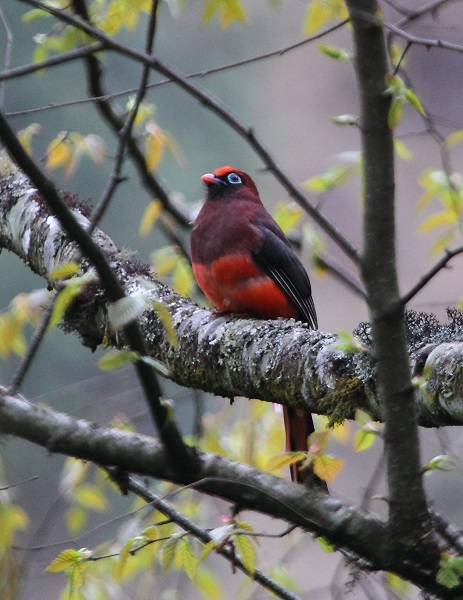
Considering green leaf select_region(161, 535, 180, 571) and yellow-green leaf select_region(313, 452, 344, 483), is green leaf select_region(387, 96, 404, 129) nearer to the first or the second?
yellow-green leaf select_region(313, 452, 344, 483)

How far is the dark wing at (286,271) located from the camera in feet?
13.6

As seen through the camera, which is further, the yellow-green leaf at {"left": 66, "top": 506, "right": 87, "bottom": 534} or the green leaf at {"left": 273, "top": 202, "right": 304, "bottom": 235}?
the yellow-green leaf at {"left": 66, "top": 506, "right": 87, "bottom": 534}

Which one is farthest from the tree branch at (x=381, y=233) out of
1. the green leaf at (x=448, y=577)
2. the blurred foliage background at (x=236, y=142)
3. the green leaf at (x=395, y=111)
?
the blurred foliage background at (x=236, y=142)

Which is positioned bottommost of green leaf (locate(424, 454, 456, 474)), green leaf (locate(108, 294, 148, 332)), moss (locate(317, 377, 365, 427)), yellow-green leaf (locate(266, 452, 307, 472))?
green leaf (locate(424, 454, 456, 474))

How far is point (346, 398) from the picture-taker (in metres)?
2.38

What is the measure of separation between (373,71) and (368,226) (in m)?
0.35

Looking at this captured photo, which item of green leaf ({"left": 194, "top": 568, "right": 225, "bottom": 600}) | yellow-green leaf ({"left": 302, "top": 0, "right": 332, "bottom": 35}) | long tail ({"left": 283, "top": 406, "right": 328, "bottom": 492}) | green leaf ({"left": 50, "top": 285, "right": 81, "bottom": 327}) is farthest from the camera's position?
long tail ({"left": 283, "top": 406, "right": 328, "bottom": 492})

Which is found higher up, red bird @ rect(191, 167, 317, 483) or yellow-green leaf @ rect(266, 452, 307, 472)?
red bird @ rect(191, 167, 317, 483)

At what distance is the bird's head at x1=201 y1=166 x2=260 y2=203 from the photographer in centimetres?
480

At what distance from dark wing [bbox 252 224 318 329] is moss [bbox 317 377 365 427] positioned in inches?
68.4

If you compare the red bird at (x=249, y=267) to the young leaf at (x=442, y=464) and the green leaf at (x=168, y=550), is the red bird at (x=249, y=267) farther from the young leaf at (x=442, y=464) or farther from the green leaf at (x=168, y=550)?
the young leaf at (x=442, y=464)

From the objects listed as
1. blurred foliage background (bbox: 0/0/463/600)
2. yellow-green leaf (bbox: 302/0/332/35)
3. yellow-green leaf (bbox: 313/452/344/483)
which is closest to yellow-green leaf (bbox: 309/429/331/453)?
yellow-green leaf (bbox: 313/452/344/483)

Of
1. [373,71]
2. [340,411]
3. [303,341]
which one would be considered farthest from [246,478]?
[373,71]

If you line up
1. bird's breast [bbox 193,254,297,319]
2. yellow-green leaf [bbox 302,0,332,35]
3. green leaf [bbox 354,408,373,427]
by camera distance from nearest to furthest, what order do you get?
green leaf [bbox 354,408,373,427] → yellow-green leaf [bbox 302,0,332,35] → bird's breast [bbox 193,254,297,319]
